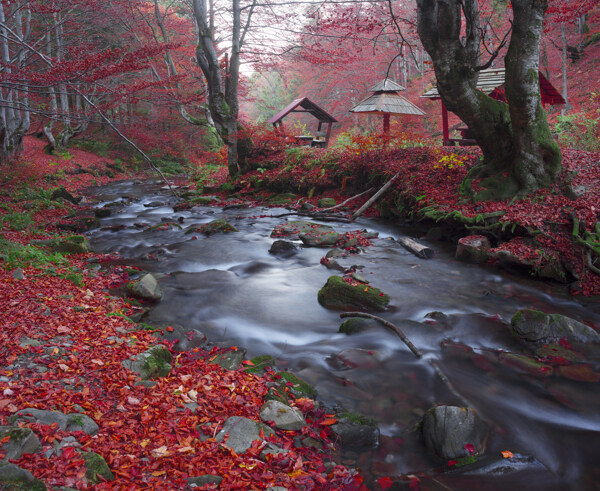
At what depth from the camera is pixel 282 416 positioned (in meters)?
3.50

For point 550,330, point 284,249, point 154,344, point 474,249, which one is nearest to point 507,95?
point 474,249

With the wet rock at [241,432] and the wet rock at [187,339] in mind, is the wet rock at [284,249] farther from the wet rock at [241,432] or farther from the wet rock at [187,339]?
the wet rock at [241,432]

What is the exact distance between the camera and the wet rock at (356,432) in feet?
11.3

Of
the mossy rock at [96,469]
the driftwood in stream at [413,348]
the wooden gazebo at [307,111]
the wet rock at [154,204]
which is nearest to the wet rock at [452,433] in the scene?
Answer: the driftwood in stream at [413,348]

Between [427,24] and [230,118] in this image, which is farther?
[230,118]

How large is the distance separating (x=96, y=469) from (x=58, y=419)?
0.59m

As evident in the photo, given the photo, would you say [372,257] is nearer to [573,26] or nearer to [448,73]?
[448,73]

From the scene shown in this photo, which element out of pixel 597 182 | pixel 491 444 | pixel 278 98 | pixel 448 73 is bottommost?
pixel 491 444

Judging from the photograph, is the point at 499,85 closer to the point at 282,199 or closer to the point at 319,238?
the point at 282,199

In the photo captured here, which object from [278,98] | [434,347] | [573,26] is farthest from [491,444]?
[278,98]

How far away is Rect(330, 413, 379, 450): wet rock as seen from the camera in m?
3.46

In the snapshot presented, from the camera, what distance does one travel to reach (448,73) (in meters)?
8.14

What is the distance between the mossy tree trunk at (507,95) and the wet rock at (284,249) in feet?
14.3

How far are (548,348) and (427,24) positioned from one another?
6.55 metres
